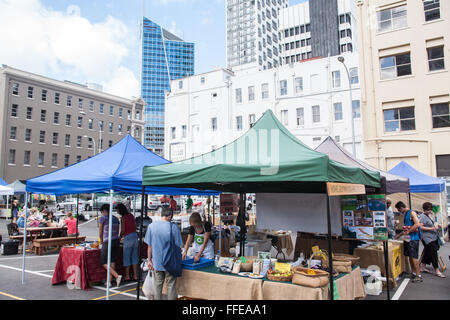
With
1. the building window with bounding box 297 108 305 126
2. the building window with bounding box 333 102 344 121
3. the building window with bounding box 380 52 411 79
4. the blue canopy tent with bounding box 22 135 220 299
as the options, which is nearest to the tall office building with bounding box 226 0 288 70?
the building window with bounding box 297 108 305 126

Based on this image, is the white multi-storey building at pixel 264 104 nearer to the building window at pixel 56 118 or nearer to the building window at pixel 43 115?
the building window at pixel 56 118

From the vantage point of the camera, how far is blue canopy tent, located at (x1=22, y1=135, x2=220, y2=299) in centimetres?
721

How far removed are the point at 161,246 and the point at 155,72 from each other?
478ft

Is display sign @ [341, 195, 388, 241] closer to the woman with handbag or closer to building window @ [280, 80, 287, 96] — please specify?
the woman with handbag

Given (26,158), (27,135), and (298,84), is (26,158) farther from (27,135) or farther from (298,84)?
(298,84)

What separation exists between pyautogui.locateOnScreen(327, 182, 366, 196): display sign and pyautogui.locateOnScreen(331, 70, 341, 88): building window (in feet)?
107

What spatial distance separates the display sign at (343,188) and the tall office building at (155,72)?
139 m

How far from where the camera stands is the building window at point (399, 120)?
21756 mm

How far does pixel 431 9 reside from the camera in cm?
2177

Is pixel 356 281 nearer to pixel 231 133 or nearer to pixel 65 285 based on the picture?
pixel 65 285

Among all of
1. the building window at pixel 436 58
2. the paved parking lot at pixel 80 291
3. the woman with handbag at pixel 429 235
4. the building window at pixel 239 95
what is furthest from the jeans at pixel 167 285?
the building window at pixel 239 95

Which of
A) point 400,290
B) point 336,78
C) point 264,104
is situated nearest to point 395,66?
point 336,78

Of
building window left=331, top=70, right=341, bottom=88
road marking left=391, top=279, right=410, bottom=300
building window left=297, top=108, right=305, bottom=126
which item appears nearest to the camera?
road marking left=391, top=279, right=410, bottom=300
